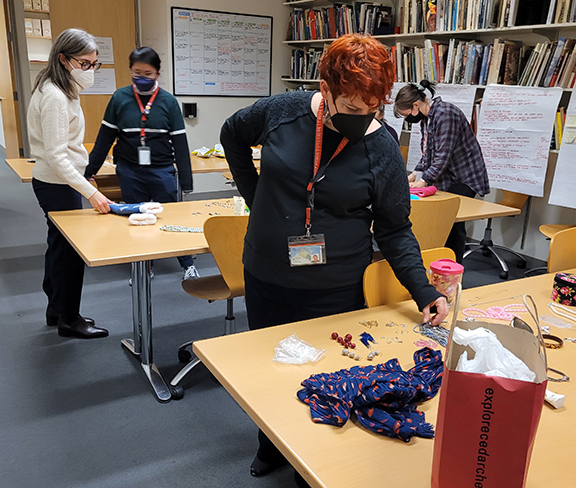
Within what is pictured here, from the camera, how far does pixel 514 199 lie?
14.0 feet

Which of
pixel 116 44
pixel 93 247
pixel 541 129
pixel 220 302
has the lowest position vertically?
pixel 220 302

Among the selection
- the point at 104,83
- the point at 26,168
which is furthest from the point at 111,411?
the point at 104,83

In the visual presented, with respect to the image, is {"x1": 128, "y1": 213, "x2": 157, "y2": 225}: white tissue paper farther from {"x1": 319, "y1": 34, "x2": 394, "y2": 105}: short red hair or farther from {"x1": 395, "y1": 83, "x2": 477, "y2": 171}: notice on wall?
{"x1": 395, "y1": 83, "x2": 477, "y2": 171}: notice on wall

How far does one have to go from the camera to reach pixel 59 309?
9.32 feet

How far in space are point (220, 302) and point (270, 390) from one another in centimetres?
237

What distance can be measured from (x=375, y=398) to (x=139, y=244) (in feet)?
4.57

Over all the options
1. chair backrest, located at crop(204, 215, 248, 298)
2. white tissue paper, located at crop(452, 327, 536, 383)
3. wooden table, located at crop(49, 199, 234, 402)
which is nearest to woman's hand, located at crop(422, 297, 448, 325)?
white tissue paper, located at crop(452, 327, 536, 383)

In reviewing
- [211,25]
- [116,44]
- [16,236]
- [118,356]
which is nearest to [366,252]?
[118,356]

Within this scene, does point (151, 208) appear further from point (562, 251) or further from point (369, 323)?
point (562, 251)

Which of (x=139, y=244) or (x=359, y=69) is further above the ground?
(x=359, y=69)

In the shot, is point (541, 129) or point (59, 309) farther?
point (541, 129)

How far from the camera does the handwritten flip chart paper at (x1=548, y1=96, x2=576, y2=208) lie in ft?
12.2

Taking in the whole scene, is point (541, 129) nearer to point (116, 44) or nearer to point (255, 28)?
point (255, 28)

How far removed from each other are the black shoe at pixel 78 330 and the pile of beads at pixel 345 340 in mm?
1901
